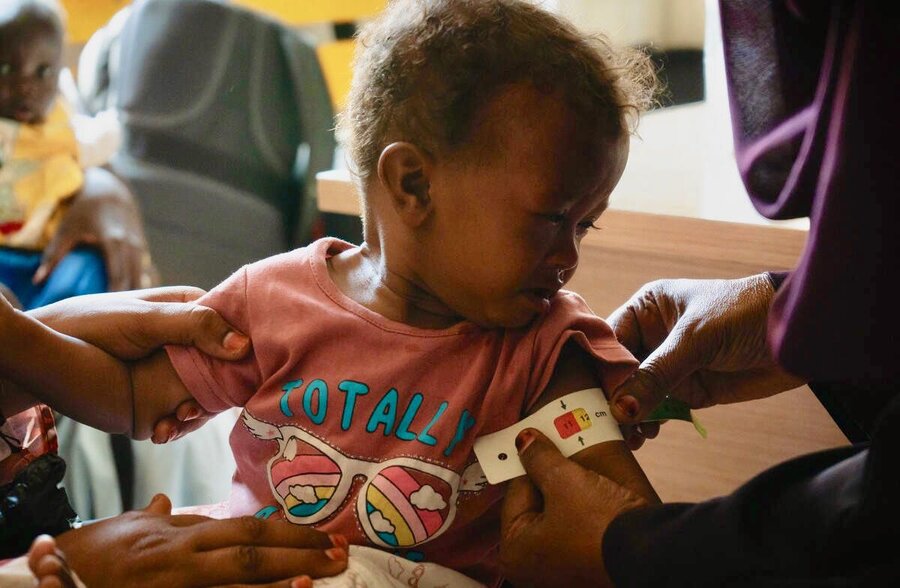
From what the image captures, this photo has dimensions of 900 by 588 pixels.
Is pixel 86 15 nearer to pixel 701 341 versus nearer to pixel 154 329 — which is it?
pixel 154 329

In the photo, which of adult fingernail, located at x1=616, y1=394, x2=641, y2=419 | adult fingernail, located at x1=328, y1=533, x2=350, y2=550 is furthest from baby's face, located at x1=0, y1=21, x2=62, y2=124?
adult fingernail, located at x1=616, y1=394, x2=641, y2=419

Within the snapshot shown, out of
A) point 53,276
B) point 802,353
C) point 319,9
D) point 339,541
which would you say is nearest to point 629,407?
point 802,353

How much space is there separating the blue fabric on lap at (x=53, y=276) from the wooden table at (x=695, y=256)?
18.8 inches

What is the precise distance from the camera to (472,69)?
0.95 metres

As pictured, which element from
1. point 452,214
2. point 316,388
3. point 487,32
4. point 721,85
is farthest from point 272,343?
point 721,85

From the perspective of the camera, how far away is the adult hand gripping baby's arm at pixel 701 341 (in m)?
1.05

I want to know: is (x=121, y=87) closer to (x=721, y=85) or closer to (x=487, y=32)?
(x=721, y=85)

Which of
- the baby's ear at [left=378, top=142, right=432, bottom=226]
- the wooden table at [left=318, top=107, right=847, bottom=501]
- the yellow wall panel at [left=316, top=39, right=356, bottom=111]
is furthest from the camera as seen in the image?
the yellow wall panel at [left=316, top=39, right=356, bottom=111]

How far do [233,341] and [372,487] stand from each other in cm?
21

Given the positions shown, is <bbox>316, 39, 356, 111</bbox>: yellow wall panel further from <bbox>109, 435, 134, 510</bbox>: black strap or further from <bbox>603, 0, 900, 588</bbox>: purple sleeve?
<bbox>603, 0, 900, 588</bbox>: purple sleeve

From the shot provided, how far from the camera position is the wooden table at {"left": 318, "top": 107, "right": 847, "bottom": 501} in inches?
60.7

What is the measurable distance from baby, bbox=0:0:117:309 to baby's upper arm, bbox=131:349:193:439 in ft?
2.95

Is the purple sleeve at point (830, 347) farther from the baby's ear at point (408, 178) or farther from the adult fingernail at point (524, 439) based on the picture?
the baby's ear at point (408, 178)

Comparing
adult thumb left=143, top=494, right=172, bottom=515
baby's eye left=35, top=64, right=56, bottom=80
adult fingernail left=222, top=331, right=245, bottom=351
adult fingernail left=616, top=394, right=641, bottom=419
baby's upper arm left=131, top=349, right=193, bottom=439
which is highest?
baby's eye left=35, top=64, right=56, bottom=80
